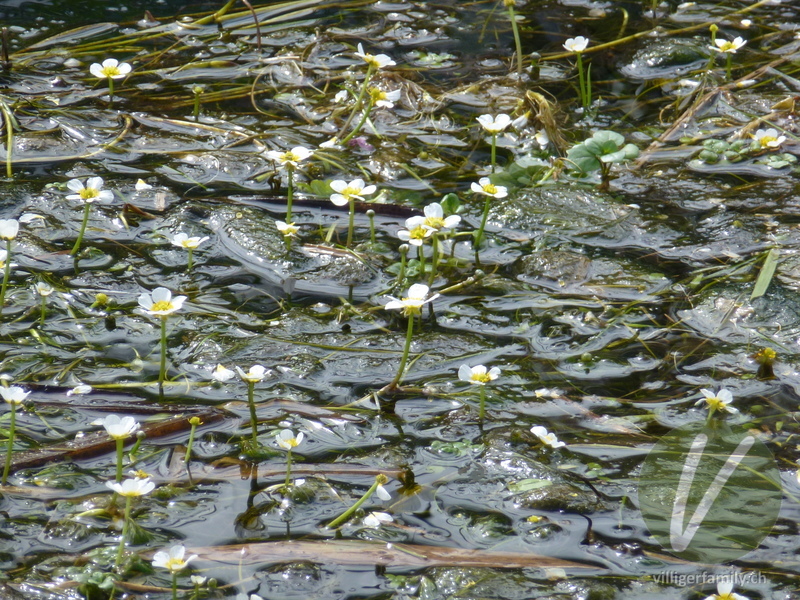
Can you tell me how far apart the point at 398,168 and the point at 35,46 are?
2230 millimetres

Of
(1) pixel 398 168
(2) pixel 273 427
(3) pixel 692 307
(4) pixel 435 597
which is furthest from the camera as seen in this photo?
(1) pixel 398 168

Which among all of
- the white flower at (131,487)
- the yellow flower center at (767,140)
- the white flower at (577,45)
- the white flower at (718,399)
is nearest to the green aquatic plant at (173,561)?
the white flower at (131,487)

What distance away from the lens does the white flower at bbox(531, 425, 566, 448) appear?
2.08 meters

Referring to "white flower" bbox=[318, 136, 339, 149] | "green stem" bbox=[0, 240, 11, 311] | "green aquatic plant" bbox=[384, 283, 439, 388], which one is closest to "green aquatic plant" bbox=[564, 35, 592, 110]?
"white flower" bbox=[318, 136, 339, 149]

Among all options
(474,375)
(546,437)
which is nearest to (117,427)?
A: (474,375)

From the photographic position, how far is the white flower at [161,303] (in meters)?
2.13

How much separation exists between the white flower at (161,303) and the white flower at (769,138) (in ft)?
8.28

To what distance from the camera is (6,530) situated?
6.06 feet

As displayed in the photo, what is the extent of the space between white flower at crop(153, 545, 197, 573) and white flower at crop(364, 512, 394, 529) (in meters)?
0.41

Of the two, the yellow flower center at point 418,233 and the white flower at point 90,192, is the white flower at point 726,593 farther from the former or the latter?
the white flower at point 90,192

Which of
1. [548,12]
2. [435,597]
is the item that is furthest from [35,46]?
[435,597]

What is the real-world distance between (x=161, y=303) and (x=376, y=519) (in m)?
0.84

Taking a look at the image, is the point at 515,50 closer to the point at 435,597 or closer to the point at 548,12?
Result: the point at 548,12

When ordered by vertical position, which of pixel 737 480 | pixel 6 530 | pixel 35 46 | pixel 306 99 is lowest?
pixel 737 480
